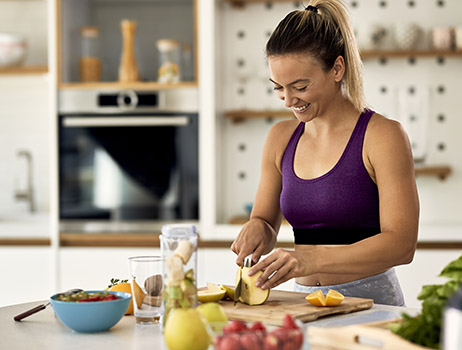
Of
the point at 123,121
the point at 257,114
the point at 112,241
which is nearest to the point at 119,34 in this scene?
the point at 123,121

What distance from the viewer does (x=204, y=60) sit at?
3.44 meters

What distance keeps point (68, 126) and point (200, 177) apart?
715mm

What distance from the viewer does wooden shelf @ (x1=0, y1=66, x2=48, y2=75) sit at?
3.58 metres

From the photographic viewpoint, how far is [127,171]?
11.5 ft

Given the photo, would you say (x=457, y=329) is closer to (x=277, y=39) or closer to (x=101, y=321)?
(x=101, y=321)

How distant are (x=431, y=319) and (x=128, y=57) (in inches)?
105

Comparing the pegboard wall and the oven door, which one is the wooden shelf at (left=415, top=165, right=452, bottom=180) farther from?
the oven door

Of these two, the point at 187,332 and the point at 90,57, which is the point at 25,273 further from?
the point at 187,332

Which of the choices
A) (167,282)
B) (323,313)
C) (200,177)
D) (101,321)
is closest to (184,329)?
(167,282)

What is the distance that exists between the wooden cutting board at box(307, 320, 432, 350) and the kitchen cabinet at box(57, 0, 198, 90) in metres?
2.40

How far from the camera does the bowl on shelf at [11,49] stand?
3666 mm

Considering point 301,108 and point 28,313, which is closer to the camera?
point 28,313

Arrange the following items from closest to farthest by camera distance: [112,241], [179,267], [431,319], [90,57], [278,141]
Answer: [431,319], [179,267], [278,141], [112,241], [90,57]

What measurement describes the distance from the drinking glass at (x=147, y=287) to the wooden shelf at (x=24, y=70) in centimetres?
237
